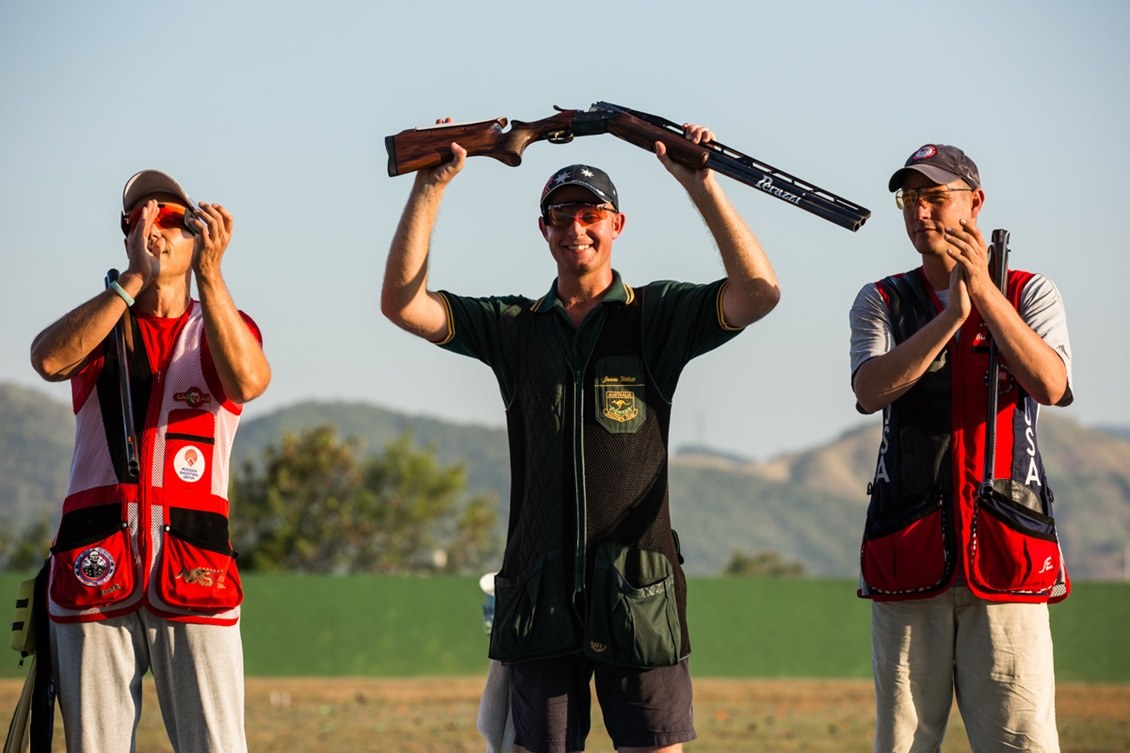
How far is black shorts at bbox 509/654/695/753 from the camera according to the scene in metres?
5.27

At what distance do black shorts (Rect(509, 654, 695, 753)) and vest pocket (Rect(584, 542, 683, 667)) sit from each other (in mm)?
90

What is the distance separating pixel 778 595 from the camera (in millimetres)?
21109

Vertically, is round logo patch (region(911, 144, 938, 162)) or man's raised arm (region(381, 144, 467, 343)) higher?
round logo patch (region(911, 144, 938, 162))

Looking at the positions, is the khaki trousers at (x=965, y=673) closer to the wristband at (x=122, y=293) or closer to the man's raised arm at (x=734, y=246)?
the man's raised arm at (x=734, y=246)

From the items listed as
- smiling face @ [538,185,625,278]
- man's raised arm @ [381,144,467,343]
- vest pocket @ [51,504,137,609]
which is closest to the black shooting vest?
smiling face @ [538,185,625,278]

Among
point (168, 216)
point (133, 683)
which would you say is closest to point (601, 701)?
point (133, 683)

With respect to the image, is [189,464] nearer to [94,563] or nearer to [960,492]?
[94,563]

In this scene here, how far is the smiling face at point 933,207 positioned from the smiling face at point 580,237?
3.42ft

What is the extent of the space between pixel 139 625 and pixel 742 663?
641 inches

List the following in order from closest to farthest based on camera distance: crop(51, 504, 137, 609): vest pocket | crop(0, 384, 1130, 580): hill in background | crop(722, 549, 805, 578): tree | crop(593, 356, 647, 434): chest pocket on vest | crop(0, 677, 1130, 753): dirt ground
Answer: crop(51, 504, 137, 609): vest pocket → crop(593, 356, 647, 434): chest pocket on vest → crop(0, 677, 1130, 753): dirt ground → crop(722, 549, 805, 578): tree → crop(0, 384, 1130, 580): hill in background

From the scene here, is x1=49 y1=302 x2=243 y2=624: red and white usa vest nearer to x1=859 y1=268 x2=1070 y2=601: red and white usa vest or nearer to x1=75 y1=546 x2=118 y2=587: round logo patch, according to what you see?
x1=75 y1=546 x2=118 y2=587: round logo patch

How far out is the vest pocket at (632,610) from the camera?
5234mm

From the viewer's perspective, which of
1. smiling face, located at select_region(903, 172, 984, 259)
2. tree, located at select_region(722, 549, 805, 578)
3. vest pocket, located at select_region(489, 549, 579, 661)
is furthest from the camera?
tree, located at select_region(722, 549, 805, 578)

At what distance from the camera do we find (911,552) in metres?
5.45
